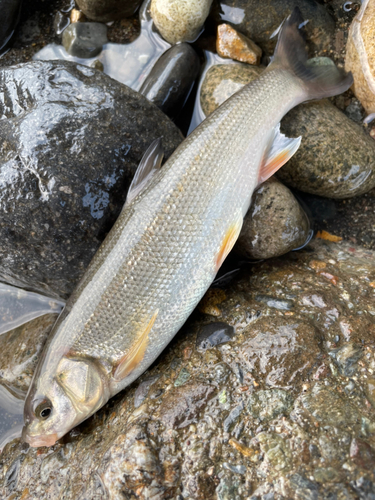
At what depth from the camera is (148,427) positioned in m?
2.57

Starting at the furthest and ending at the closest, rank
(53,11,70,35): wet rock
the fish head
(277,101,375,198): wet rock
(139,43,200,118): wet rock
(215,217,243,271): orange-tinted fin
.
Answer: (53,11,70,35): wet rock, (139,43,200,118): wet rock, (277,101,375,198): wet rock, (215,217,243,271): orange-tinted fin, the fish head

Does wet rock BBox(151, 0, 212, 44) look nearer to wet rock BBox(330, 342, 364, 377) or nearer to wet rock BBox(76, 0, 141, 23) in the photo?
wet rock BBox(76, 0, 141, 23)

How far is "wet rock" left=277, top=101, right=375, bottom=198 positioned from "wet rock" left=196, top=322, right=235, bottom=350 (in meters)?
1.72

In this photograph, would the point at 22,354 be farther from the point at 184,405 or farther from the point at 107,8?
the point at 107,8

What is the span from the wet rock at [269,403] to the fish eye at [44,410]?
5.17ft

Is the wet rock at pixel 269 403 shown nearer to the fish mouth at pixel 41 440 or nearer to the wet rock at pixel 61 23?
the fish mouth at pixel 41 440

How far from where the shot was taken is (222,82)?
12.6ft

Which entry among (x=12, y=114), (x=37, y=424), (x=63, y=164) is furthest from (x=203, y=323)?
(x=12, y=114)

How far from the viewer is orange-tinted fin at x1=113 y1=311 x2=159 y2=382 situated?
2.93 m

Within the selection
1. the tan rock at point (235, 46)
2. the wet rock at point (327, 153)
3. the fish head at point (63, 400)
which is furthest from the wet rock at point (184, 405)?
the tan rock at point (235, 46)

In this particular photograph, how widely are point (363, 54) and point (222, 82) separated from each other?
4.73 ft

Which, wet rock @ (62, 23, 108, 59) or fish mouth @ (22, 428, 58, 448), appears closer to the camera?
fish mouth @ (22, 428, 58, 448)

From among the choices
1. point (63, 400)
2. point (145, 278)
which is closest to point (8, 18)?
point (145, 278)

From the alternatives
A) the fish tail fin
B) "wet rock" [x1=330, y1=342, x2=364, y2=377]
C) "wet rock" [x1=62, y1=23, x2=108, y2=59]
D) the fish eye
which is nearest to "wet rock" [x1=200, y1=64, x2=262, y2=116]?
the fish tail fin
